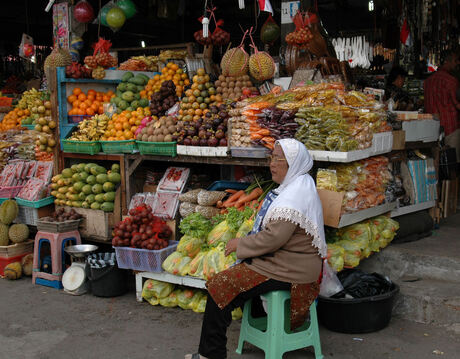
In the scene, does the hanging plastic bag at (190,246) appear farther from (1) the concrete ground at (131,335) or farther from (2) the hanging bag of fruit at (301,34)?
(2) the hanging bag of fruit at (301,34)

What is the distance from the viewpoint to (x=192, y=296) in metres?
4.54

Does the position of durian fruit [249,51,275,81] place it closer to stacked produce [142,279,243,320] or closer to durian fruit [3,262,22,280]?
stacked produce [142,279,243,320]

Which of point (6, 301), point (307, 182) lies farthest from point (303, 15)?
point (6, 301)

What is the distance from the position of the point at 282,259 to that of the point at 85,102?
375 cm

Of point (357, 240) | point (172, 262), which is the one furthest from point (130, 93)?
point (357, 240)

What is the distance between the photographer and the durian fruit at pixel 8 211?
5.65 metres

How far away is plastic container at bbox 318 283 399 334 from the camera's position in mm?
3768

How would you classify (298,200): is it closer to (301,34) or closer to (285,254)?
(285,254)

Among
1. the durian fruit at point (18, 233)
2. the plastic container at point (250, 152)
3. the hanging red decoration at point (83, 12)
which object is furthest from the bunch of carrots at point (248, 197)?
the hanging red decoration at point (83, 12)

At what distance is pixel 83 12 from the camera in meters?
7.29

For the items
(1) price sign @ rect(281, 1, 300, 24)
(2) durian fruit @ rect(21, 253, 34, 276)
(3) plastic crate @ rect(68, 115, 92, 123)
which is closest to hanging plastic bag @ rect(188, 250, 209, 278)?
(2) durian fruit @ rect(21, 253, 34, 276)

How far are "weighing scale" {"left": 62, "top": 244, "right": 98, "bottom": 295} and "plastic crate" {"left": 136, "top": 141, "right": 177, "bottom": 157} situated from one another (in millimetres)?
1085

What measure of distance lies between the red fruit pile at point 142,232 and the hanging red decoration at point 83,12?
3717 mm

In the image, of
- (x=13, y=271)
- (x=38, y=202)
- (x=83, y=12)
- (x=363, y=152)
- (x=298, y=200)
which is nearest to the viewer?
(x=298, y=200)
